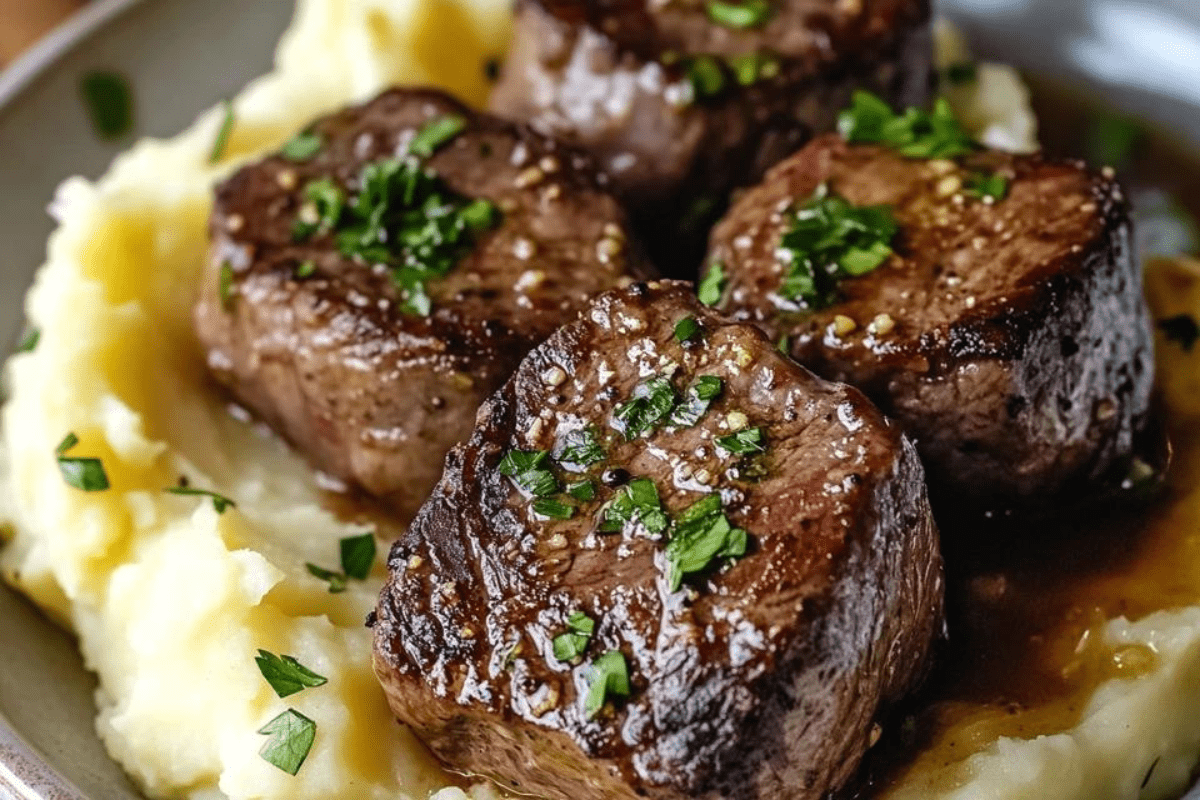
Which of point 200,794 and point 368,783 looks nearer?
point 368,783

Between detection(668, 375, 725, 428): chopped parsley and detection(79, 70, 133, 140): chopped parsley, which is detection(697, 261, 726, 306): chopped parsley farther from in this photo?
detection(79, 70, 133, 140): chopped parsley

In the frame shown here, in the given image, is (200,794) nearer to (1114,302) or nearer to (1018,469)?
(1018,469)

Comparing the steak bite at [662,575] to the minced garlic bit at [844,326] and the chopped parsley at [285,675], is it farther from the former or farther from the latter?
the minced garlic bit at [844,326]

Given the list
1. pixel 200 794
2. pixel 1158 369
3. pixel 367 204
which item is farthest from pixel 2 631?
pixel 1158 369

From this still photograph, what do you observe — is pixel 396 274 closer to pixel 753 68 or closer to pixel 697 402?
pixel 697 402

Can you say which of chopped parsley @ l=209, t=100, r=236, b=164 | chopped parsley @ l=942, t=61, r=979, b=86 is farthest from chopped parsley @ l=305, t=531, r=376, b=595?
chopped parsley @ l=942, t=61, r=979, b=86

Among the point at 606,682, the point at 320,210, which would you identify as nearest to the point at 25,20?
the point at 320,210

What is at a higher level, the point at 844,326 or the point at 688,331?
the point at 688,331
